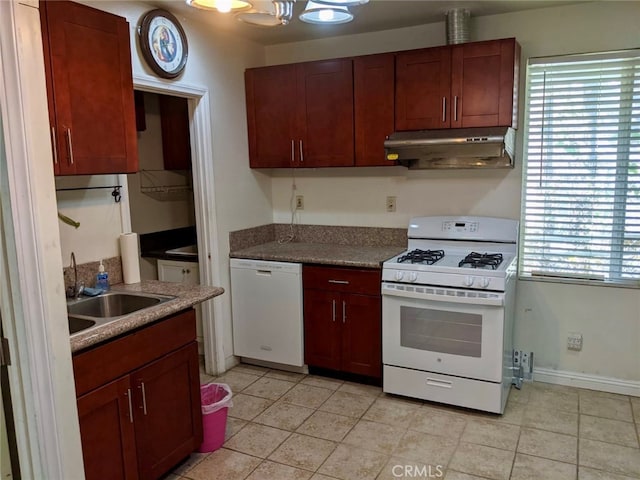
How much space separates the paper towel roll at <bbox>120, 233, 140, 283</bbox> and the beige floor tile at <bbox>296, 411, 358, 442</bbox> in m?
1.27

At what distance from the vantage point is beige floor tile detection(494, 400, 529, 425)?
292 cm

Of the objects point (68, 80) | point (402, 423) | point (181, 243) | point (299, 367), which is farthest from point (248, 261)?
point (68, 80)

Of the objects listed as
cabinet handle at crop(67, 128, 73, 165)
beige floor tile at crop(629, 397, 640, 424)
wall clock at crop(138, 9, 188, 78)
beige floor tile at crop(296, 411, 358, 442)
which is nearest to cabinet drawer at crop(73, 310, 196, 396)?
cabinet handle at crop(67, 128, 73, 165)

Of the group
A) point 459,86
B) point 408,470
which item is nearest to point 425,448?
point 408,470

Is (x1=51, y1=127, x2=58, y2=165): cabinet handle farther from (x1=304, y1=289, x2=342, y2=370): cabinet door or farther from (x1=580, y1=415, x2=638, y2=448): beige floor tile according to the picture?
(x1=580, y1=415, x2=638, y2=448): beige floor tile

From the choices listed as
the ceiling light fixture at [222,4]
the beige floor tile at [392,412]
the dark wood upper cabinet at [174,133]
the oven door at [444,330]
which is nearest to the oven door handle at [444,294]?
the oven door at [444,330]

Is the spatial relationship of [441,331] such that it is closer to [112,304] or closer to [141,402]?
[141,402]

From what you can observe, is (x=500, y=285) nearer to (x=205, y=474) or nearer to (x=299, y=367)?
(x=299, y=367)

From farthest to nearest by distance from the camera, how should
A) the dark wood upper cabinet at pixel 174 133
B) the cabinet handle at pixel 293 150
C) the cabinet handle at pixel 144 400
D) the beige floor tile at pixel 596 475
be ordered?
the dark wood upper cabinet at pixel 174 133 → the cabinet handle at pixel 293 150 → the beige floor tile at pixel 596 475 → the cabinet handle at pixel 144 400

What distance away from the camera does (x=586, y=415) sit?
2965 millimetres

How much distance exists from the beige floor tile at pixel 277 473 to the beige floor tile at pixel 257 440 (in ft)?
0.34

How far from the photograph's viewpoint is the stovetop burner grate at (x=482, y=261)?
9.72 ft

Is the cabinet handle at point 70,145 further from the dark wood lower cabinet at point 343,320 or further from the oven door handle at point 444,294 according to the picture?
the oven door handle at point 444,294

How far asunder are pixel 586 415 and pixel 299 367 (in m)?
1.85
